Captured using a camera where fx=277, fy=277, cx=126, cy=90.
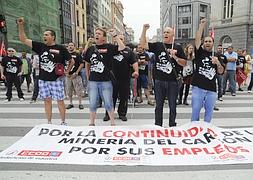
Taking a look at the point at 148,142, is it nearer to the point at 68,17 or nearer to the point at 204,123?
the point at 204,123

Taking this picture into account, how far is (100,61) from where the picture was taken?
17.8 ft

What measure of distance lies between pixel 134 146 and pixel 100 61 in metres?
1.97

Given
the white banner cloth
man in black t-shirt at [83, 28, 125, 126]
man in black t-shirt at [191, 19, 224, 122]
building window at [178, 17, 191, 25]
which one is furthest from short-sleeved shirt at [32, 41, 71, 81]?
building window at [178, 17, 191, 25]

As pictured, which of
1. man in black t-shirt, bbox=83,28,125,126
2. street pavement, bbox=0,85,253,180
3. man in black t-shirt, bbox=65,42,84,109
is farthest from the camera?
man in black t-shirt, bbox=65,42,84,109

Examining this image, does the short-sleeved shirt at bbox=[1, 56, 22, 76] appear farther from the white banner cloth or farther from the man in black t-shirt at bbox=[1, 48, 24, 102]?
the white banner cloth

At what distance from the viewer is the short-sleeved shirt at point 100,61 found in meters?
5.43

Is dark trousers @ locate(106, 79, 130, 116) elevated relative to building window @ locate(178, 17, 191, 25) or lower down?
lower down

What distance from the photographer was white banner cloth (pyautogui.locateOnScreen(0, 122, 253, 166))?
387cm

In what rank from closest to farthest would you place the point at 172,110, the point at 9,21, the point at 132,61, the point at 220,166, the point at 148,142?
1. the point at 220,166
2. the point at 148,142
3. the point at 172,110
4. the point at 132,61
5. the point at 9,21

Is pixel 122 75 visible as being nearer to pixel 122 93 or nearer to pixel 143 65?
pixel 122 93

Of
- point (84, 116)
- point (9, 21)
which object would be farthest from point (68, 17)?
point (84, 116)

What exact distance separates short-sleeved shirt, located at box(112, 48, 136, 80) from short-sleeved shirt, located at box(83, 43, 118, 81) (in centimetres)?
130

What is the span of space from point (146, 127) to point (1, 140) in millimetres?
2649

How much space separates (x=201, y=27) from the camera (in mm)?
4652
